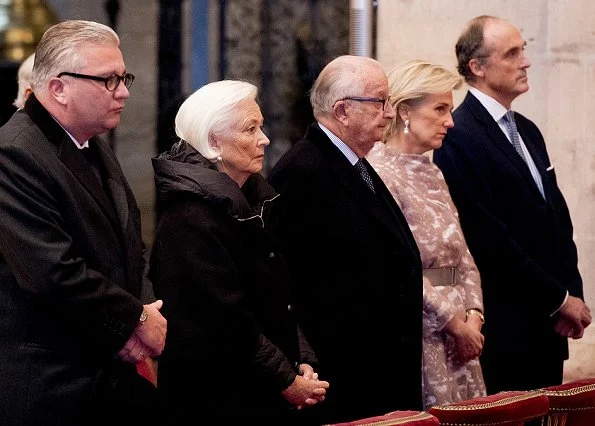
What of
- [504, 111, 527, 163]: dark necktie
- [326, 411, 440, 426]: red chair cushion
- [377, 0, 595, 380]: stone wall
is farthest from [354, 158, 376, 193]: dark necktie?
[377, 0, 595, 380]: stone wall

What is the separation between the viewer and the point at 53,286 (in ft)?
10.4

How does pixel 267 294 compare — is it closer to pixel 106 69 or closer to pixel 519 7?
pixel 106 69

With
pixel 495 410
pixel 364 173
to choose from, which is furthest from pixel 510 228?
pixel 495 410

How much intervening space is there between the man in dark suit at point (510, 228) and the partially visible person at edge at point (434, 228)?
260 mm

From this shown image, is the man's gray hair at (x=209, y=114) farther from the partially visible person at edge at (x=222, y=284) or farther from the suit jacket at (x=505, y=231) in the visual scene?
the suit jacket at (x=505, y=231)

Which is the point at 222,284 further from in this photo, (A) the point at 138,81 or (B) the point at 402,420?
(A) the point at 138,81

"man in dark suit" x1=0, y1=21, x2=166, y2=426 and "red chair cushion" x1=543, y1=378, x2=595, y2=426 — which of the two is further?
"red chair cushion" x1=543, y1=378, x2=595, y2=426

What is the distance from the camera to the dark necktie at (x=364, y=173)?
14.2 feet

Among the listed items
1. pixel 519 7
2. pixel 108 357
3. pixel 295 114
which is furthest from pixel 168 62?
pixel 108 357

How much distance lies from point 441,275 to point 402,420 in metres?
1.69

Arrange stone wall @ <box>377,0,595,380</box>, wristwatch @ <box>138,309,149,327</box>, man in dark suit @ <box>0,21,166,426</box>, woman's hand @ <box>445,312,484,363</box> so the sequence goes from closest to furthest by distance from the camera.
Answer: man in dark suit @ <box>0,21,166,426</box> < wristwatch @ <box>138,309,149,327</box> < woman's hand @ <box>445,312,484,363</box> < stone wall @ <box>377,0,595,380</box>

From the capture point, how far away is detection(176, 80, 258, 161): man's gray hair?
3.87m

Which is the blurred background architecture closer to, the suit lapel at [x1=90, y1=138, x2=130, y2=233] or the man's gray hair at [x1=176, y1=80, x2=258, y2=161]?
the man's gray hair at [x1=176, y1=80, x2=258, y2=161]

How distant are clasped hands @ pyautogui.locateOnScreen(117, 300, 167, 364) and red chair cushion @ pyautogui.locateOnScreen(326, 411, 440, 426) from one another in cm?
64
